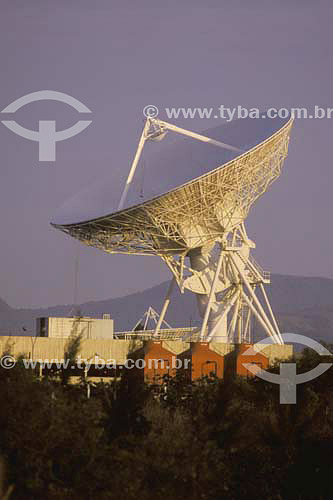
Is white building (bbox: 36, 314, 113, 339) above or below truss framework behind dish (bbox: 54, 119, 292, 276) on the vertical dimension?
below

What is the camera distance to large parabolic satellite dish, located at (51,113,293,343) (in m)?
47.1

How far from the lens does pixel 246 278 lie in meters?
55.4

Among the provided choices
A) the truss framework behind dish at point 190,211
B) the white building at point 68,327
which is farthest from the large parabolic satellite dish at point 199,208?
the white building at point 68,327

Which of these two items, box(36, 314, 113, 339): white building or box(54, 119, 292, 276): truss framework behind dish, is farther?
box(36, 314, 113, 339): white building

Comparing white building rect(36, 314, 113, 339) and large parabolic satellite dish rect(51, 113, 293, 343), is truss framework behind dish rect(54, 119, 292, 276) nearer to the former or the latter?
large parabolic satellite dish rect(51, 113, 293, 343)

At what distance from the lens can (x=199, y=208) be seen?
48.8 m

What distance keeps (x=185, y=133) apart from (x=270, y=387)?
657 inches

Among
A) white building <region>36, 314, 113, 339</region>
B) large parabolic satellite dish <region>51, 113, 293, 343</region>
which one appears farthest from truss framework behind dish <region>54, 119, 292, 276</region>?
white building <region>36, 314, 113, 339</region>

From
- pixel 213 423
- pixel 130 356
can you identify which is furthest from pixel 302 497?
pixel 130 356

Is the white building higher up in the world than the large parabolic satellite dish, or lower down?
lower down

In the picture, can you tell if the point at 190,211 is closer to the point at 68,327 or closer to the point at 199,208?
the point at 199,208

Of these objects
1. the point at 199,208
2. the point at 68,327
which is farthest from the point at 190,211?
the point at 68,327

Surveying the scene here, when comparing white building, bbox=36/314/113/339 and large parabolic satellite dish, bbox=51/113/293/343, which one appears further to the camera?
white building, bbox=36/314/113/339

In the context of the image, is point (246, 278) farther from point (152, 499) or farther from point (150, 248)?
point (152, 499)
